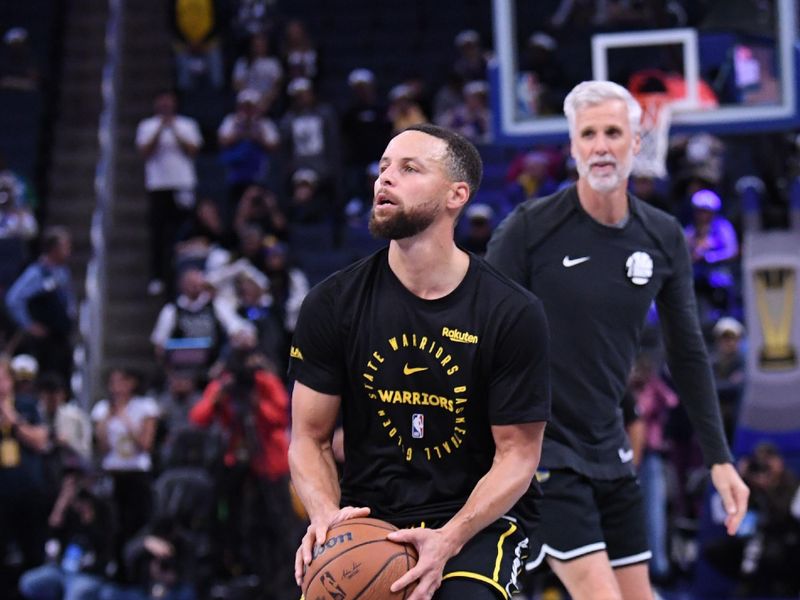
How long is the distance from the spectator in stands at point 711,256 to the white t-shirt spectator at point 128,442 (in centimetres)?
474

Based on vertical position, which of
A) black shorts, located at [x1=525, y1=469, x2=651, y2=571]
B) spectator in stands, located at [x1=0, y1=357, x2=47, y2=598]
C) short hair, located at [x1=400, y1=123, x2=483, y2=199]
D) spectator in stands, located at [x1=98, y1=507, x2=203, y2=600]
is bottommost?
spectator in stands, located at [x1=98, y1=507, x2=203, y2=600]

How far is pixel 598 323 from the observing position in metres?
5.52

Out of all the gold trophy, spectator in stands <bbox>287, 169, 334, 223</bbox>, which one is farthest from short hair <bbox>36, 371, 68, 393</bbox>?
the gold trophy

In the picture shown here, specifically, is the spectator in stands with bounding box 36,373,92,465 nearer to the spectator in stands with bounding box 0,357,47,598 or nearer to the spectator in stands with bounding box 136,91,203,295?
the spectator in stands with bounding box 0,357,47,598

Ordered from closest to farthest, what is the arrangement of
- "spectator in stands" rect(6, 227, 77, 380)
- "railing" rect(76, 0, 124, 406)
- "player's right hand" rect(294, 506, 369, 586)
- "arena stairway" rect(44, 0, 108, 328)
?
"player's right hand" rect(294, 506, 369, 586) → "spectator in stands" rect(6, 227, 77, 380) → "railing" rect(76, 0, 124, 406) → "arena stairway" rect(44, 0, 108, 328)

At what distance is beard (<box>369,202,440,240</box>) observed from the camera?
14.7 ft

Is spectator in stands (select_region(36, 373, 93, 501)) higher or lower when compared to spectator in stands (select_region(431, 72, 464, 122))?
lower

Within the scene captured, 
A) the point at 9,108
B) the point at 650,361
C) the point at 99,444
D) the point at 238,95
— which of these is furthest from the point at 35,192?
the point at 650,361

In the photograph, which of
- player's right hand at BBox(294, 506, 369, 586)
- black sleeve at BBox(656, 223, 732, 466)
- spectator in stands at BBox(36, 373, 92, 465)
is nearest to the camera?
player's right hand at BBox(294, 506, 369, 586)

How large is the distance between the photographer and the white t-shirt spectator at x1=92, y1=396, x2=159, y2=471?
1.13 metres

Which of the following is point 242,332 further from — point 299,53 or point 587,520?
point 587,520

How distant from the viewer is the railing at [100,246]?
1448 cm

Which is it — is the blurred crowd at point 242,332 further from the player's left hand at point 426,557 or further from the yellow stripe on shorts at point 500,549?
the player's left hand at point 426,557

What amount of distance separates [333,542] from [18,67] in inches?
535
